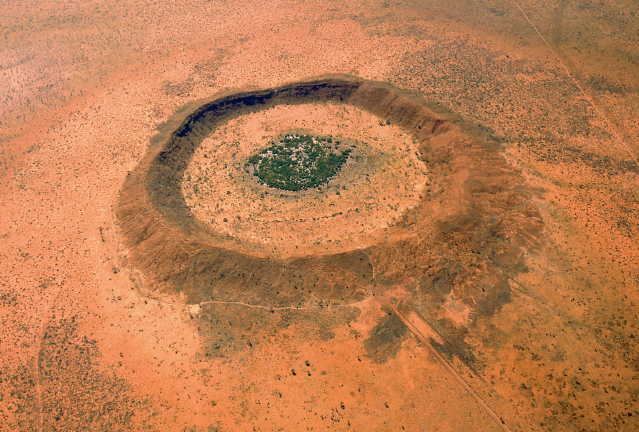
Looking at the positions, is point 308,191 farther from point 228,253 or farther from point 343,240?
point 228,253

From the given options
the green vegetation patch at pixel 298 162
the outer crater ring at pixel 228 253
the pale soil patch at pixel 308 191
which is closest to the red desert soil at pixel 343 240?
the outer crater ring at pixel 228 253

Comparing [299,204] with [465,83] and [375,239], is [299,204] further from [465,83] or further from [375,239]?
[465,83]

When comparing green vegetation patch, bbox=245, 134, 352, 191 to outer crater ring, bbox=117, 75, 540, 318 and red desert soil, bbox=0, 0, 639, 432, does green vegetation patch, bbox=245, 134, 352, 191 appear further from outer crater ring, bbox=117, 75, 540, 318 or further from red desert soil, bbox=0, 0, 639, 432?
outer crater ring, bbox=117, 75, 540, 318

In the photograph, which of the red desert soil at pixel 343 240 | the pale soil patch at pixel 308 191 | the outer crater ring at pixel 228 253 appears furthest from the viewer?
the pale soil patch at pixel 308 191

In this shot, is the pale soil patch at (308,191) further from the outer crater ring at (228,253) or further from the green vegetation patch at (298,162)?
the outer crater ring at (228,253)

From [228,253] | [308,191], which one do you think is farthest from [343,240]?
[228,253]

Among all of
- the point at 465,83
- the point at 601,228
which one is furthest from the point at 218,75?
the point at 601,228
